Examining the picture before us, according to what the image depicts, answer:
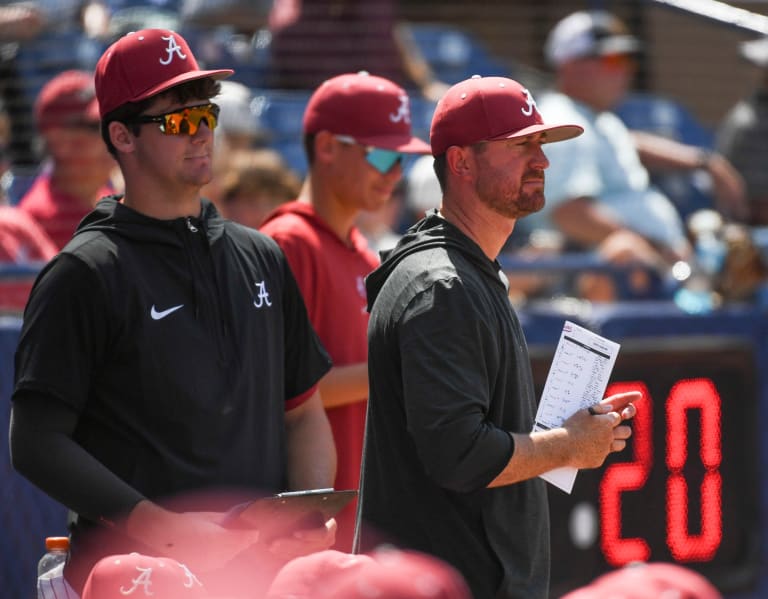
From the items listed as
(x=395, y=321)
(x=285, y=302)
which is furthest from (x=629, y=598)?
(x=285, y=302)

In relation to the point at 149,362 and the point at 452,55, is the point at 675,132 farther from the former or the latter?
the point at 149,362

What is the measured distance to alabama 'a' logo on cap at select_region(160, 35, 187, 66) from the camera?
334cm

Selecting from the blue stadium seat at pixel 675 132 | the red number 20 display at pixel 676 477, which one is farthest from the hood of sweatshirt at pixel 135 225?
the blue stadium seat at pixel 675 132

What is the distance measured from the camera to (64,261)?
10.3ft

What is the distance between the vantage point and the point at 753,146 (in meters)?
8.79

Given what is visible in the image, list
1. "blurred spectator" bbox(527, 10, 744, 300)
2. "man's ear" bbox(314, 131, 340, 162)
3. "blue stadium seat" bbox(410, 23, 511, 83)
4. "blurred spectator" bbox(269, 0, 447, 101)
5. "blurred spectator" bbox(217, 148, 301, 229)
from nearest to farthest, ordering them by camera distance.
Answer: "man's ear" bbox(314, 131, 340, 162) → "blurred spectator" bbox(217, 148, 301, 229) → "blurred spectator" bbox(527, 10, 744, 300) → "blurred spectator" bbox(269, 0, 447, 101) → "blue stadium seat" bbox(410, 23, 511, 83)

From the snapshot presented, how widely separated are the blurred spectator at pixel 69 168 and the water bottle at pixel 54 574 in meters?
2.70

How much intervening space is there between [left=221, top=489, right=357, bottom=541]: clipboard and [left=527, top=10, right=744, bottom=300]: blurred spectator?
3639mm

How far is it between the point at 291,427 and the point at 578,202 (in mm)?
3827

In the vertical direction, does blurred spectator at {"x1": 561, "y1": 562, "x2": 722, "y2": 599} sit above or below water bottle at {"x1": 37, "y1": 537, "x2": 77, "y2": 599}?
above

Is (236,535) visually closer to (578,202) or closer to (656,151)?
(578,202)

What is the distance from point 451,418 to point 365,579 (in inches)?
49.3

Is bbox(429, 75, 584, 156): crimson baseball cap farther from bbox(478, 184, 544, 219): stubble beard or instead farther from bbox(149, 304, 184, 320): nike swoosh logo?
bbox(149, 304, 184, 320): nike swoosh logo

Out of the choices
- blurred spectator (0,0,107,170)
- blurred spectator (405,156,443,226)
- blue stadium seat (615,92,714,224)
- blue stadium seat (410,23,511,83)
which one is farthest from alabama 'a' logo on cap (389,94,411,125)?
blue stadium seat (410,23,511,83)
